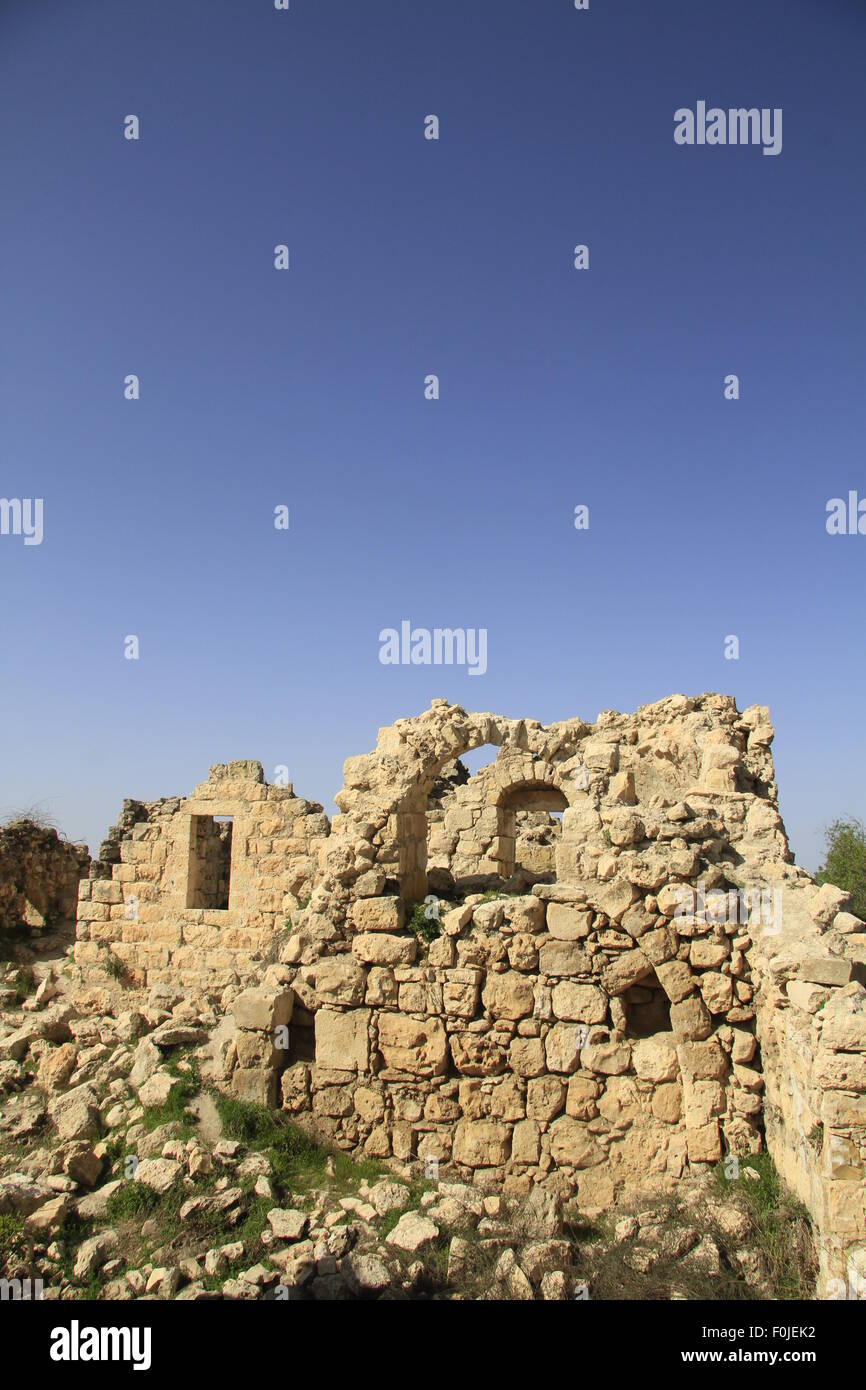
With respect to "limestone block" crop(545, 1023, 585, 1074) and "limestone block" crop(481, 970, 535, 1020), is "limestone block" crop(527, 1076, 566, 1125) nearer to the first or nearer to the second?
A: "limestone block" crop(545, 1023, 585, 1074)

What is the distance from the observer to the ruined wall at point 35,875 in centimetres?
1444

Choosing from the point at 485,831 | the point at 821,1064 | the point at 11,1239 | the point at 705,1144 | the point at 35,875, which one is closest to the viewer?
the point at 821,1064

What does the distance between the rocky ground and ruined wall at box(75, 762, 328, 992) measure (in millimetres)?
3521

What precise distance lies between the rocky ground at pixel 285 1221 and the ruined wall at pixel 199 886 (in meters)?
3.52

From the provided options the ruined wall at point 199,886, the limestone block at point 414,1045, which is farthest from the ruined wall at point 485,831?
the limestone block at point 414,1045

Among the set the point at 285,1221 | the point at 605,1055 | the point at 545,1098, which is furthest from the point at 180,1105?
the point at 605,1055

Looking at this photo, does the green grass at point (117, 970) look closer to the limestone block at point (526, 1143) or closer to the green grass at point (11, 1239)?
the green grass at point (11, 1239)

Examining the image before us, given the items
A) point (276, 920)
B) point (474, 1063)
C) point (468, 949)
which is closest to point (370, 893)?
point (468, 949)

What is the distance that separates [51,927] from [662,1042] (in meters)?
11.7

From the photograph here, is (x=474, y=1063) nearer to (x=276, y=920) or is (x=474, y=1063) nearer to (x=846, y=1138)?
(x=846, y=1138)

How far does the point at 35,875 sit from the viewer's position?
14.8 m

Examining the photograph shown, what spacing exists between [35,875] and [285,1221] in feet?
34.5

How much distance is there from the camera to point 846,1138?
16.0 ft

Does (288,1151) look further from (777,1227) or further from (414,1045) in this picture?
(777,1227)
